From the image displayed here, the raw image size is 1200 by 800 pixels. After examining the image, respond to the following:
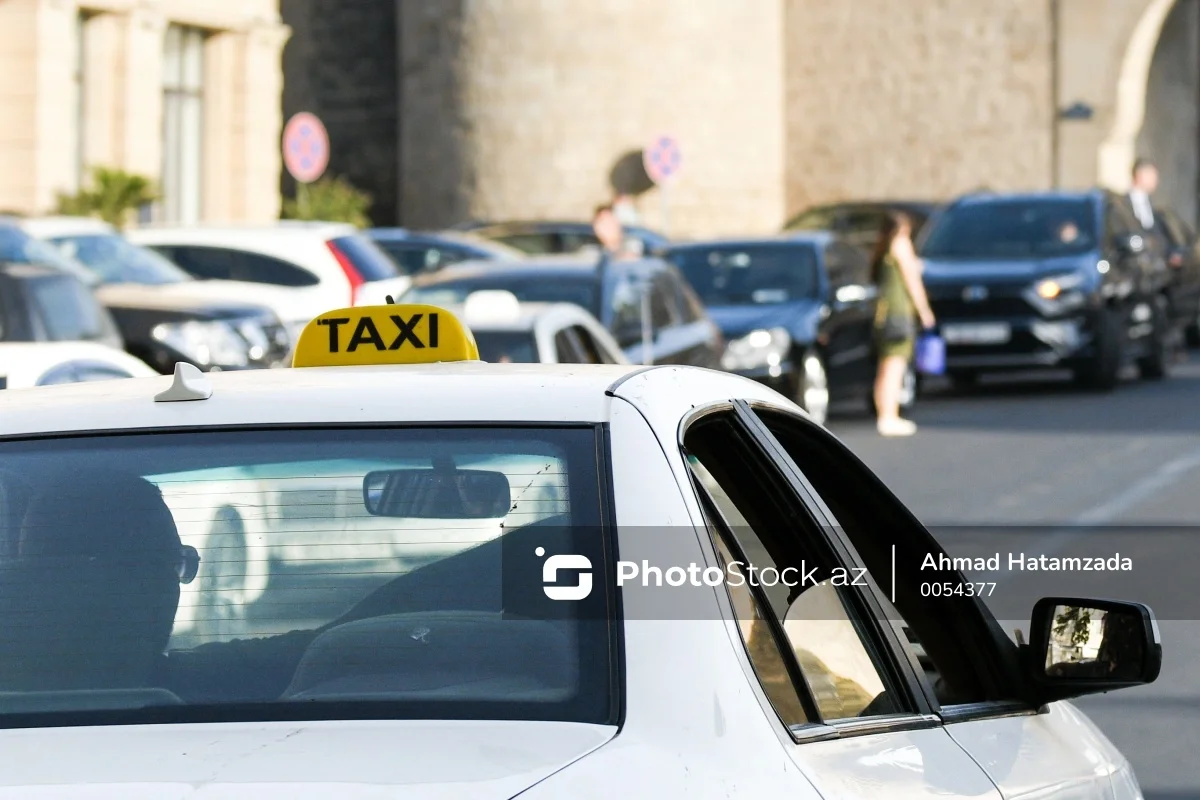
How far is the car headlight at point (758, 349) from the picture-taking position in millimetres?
16500

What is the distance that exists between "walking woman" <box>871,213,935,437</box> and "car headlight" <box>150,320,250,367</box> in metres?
4.60

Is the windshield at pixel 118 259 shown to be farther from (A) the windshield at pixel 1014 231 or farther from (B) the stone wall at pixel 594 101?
(B) the stone wall at pixel 594 101

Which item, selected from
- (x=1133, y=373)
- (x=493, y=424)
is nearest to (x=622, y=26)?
(x=1133, y=373)

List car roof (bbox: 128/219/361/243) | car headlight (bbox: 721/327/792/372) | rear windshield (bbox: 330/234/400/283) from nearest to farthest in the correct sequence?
car headlight (bbox: 721/327/792/372), rear windshield (bbox: 330/234/400/283), car roof (bbox: 128/219/361/243)

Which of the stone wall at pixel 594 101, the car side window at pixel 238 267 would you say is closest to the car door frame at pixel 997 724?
the car side window at pixel 238 267

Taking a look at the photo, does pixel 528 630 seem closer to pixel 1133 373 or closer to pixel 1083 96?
pixel 1133 373

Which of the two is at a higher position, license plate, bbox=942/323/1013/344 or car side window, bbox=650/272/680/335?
car side window, bbox=650/272/680/335

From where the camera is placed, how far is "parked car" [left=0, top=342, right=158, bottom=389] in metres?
9.38

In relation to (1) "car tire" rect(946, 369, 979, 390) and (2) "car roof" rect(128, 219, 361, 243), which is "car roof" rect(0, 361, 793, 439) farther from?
(1) "car tire" rect(946, 369, 979, 390)

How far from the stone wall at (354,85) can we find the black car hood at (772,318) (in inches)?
1188

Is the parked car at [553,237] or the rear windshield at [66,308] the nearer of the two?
the rear windshield at [66,308]

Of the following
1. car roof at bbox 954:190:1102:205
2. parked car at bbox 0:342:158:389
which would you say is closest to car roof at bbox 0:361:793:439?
parked car at bbox 0:342:158:389

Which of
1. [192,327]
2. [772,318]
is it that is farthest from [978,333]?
[192,327]

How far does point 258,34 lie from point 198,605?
30.2 metres
